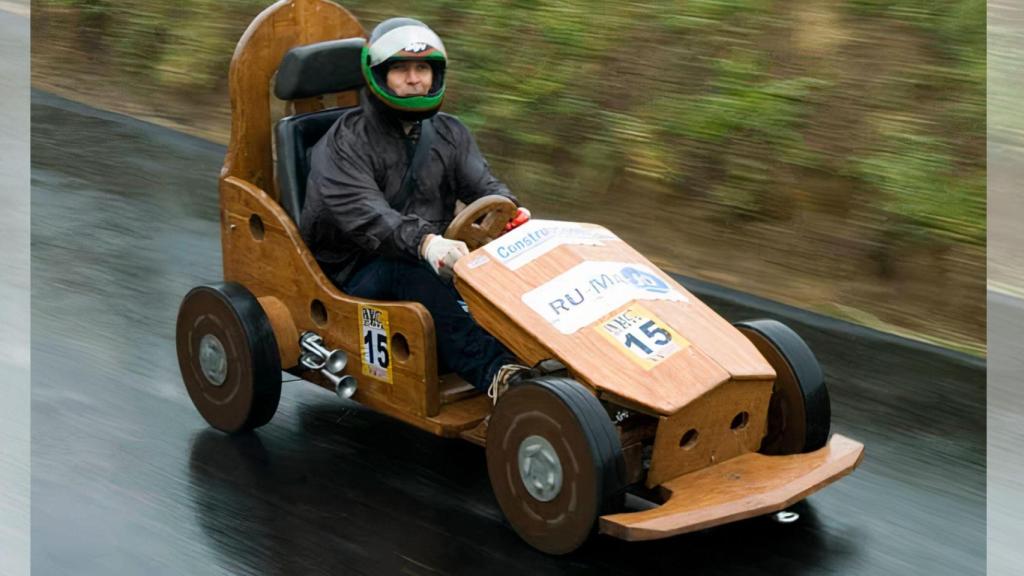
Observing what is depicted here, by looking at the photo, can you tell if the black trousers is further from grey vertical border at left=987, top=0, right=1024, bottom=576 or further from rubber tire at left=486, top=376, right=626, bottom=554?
grey vertical border at left=987, top=0, right=1024, bottom=576

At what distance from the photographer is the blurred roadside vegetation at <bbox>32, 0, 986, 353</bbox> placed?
7582mm

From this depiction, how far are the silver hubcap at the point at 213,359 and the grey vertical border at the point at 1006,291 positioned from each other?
9.59ft

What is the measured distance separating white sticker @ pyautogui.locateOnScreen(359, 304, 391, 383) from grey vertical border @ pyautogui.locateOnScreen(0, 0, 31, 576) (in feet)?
3.96

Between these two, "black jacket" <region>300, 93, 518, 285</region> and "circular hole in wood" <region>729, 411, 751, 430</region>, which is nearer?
"circular hole in wood" <region>729, 411, 751, 430</region>

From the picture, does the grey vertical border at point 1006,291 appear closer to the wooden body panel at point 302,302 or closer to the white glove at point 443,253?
the white glove at point 443,253

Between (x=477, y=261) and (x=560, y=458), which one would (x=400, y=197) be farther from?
(x=560, y=458)

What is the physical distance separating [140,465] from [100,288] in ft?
7.22

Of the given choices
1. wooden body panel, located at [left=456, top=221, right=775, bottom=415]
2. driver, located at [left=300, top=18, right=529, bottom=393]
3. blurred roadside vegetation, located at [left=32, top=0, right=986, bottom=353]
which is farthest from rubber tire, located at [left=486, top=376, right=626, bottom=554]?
blurred roadside vegetation, located at [left=32, top=0, right=986, bottom=353]

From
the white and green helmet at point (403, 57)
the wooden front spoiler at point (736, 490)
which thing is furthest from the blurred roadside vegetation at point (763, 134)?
the white and green helmet at point (403, 57)

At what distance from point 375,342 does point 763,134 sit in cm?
376

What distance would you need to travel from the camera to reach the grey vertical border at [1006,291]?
5.15m

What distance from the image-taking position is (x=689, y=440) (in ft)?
15.7

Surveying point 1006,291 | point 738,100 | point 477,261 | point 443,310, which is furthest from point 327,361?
point 738,100

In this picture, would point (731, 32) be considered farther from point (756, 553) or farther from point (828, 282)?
point (756, 553)
